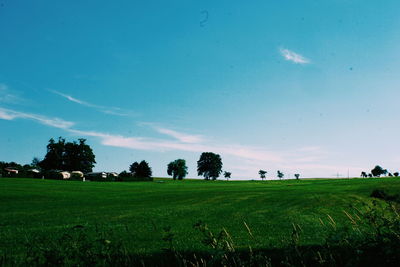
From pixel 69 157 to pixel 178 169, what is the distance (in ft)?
185

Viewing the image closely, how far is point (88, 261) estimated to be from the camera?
16.1 feet

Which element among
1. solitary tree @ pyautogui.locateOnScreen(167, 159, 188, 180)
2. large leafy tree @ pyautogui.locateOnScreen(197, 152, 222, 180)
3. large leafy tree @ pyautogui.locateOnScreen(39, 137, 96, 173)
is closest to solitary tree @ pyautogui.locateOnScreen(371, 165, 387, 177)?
large leafy tree @ pyautogui.locateOnScreen(197, 152, 222, 180)

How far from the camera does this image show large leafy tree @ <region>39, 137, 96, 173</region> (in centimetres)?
14750

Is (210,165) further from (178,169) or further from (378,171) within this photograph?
(378,171)

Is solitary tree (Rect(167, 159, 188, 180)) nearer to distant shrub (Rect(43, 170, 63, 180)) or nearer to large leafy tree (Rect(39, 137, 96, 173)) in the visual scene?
large leafy tree (Rect(39, 137, 96, 173))

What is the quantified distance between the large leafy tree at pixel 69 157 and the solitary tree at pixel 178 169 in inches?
1729

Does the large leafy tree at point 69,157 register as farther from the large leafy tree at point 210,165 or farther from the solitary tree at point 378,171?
the solitary tree at point 378,171

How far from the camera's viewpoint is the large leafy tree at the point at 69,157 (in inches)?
5807

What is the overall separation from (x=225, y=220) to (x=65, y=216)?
10.4 metres

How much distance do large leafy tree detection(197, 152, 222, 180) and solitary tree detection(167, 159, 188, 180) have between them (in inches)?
347

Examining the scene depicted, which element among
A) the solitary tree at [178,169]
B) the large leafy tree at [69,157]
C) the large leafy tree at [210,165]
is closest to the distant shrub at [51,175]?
the large leafy tree at [69,157]

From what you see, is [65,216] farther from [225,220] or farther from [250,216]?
[250,216]

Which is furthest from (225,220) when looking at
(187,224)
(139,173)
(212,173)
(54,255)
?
(212,173)

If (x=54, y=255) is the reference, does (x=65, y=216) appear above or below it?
below
